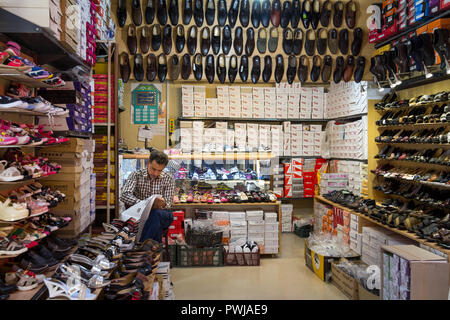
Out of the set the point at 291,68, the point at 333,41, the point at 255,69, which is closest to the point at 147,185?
the point at 255,69

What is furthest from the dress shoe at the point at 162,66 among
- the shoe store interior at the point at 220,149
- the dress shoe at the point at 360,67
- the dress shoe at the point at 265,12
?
the dress shoe at the point at 360,67

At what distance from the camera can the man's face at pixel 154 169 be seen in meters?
3.91

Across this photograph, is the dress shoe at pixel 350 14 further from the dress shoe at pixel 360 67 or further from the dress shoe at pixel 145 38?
the dress shoe at pixel 145 38

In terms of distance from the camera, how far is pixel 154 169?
3.96 m

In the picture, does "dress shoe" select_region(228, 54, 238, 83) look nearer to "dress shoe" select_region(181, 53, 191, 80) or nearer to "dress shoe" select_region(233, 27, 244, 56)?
"dress shoe" select_region(233, 27, 244, 56)

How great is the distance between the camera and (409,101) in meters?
4.53

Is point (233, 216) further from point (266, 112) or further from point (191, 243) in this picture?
point (266, 112)

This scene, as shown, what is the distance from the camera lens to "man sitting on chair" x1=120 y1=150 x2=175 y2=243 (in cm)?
379

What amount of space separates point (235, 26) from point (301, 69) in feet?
3.13

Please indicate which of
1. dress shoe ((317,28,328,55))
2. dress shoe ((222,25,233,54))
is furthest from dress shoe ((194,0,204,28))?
dress shoe ((317,28,328,55))

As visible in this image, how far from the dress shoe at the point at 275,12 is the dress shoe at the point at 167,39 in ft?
3.91

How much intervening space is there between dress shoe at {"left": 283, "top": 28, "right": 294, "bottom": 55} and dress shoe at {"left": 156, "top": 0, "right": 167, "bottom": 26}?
1.40m

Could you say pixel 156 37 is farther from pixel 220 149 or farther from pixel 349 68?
pixel 349 68
